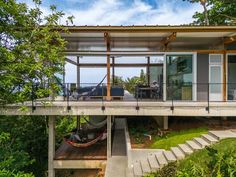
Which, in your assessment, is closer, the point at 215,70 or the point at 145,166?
the point at 145,166

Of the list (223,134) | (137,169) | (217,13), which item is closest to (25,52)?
(137,169)

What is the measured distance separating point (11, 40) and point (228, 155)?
8146mm

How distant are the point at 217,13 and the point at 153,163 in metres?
17.1

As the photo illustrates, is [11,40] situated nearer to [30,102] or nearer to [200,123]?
[30,102]

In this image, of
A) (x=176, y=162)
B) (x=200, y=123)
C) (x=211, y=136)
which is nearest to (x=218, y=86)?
(x=200, y=123)

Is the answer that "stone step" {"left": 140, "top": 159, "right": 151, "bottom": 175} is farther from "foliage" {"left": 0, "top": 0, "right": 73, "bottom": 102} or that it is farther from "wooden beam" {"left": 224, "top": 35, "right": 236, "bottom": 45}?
"wooden beam" {"left": 224, "top": 35, "right": 236, "bottom": 45}

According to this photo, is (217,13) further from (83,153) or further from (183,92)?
(83,153)

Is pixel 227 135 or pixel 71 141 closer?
pixel 227 135

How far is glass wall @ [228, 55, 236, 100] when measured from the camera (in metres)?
12.5

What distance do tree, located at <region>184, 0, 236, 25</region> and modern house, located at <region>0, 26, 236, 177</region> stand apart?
26.7ft

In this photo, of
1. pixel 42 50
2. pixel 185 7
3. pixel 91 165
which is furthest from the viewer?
pixel 185 7

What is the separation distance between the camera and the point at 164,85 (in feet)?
40.3

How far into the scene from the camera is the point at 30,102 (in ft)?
36.5

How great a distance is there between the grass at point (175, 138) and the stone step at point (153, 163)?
0.64 meters
